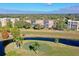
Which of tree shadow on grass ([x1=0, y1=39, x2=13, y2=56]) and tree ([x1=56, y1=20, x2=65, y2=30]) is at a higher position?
tree ([x1=56, y1=20, x2=65, y2=30])

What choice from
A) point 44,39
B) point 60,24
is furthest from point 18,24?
point 60,24

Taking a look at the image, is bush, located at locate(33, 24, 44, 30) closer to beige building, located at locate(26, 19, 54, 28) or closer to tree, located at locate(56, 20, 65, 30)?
beige building, located at locate(26, 19, 54, 28)

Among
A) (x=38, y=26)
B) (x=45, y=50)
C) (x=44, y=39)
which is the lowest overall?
(x=45, y=50)

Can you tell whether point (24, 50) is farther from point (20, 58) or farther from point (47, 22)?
point (47, 22)

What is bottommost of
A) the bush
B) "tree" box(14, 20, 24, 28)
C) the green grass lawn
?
the green grass lawn

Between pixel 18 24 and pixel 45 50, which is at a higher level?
pixel 18 24

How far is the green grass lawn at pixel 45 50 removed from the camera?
176 inches

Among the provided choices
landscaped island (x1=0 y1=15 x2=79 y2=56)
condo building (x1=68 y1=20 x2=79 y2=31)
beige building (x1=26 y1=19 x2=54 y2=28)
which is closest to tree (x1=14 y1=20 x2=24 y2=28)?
landscaped island (x1=0 y1=15 x2=79 y2=56)

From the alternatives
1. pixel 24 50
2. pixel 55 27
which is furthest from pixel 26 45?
pixel 55 27

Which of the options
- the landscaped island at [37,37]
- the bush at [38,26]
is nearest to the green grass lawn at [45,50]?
the landscaped island at [37,37]

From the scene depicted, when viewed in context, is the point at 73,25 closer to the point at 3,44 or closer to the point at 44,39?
the point at 44,39

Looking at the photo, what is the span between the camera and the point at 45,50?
447cm

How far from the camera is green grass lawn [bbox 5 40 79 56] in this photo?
4461 millimetres

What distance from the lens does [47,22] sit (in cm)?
446
